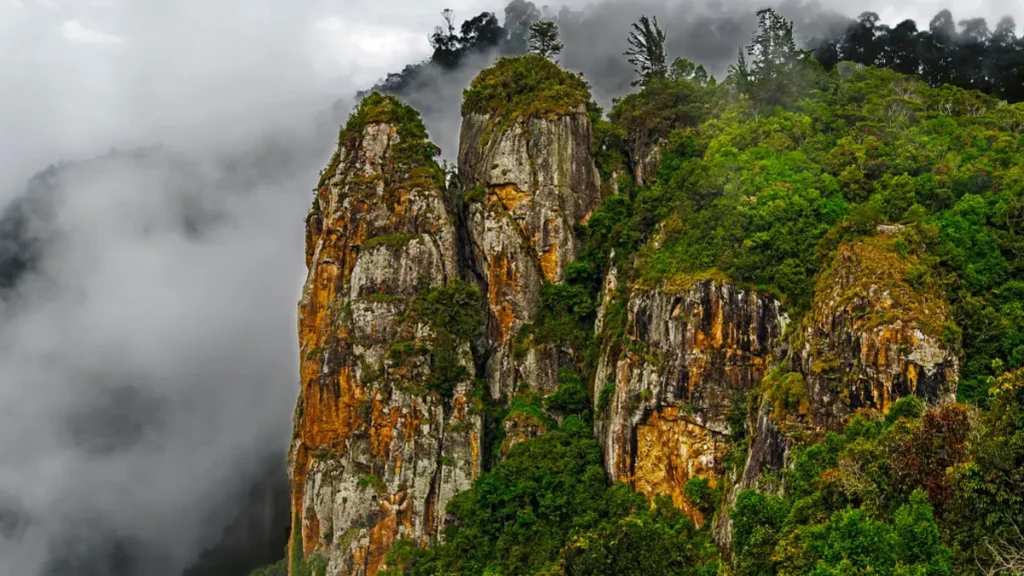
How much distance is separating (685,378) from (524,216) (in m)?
17.4

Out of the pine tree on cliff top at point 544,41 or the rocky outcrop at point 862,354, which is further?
the pine tree on cliff top at point 544,41

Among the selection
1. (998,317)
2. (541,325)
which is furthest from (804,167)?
(541,325)

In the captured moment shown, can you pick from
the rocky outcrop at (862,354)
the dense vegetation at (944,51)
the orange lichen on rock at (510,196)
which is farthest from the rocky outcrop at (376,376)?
the dense vegetation at (944,51)


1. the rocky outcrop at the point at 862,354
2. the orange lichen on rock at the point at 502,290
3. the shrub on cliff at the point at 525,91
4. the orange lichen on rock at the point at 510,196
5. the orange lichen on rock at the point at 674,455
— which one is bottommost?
the orange lichen on rock at the point at 674,455

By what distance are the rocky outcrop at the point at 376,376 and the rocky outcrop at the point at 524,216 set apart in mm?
2329

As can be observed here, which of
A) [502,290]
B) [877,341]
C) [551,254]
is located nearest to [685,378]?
[877,341]

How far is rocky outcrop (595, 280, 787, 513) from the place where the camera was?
41438 millimetres

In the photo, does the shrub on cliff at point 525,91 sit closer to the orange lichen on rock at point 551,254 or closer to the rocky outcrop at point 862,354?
the orange lichen on rock at point 551,254

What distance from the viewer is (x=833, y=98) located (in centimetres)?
5350

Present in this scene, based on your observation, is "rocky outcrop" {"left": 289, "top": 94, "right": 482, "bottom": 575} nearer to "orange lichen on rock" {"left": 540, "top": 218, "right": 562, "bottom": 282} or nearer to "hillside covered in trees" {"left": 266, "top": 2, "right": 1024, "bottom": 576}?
"hillside covered in trees" {"left": 266, "top": 2, "right": 1024, "bottom": 576}

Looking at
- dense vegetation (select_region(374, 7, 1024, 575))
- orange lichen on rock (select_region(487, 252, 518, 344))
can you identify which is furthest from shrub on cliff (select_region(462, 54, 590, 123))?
orange lichen on rock (select_region(487, 252, 518, 344))

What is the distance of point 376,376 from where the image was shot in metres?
51.4

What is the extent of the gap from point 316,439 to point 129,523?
→ 4982 cm

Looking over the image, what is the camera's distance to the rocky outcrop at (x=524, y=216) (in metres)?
54.1
